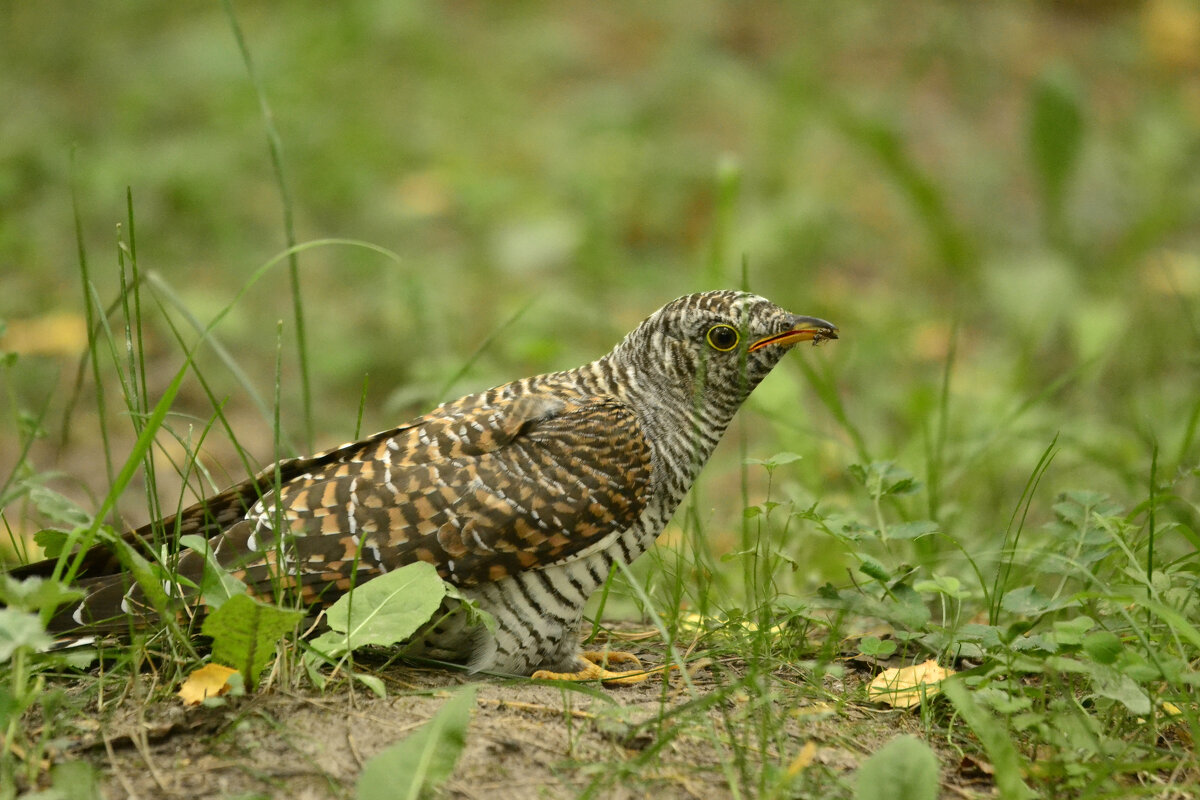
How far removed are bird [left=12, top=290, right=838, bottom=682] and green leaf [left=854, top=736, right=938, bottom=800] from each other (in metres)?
0.98

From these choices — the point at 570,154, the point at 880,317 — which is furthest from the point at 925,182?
the point at 570,154

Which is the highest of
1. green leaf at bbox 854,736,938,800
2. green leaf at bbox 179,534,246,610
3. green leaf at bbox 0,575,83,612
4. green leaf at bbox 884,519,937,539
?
green leaf at bbox 0,575,83,612

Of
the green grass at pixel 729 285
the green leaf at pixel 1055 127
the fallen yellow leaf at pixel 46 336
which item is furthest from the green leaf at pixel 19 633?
the green leaf at pixel 1055 127

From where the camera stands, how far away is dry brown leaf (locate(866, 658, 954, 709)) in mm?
3086

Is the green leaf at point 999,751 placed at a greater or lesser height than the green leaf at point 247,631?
lesser

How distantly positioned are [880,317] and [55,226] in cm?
528

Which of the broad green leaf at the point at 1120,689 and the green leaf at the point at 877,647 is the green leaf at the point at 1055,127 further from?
the broad green leaf at the point at 1120,689

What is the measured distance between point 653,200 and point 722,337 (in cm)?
518

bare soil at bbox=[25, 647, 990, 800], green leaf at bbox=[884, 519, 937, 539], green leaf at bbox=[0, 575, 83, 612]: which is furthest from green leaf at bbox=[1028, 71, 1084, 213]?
green leaf at bbox=[0, 575, 83, 612]

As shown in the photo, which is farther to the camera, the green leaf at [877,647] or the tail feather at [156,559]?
the green leaf at [877,647]

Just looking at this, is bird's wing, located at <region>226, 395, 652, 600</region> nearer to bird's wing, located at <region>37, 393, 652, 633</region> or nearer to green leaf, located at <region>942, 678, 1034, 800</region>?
bird's wing, located at <region>37, 393, 652, 633</region>

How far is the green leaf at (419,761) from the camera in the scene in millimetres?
2307

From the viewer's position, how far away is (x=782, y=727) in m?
2.82

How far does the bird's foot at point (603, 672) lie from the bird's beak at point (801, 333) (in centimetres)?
101
